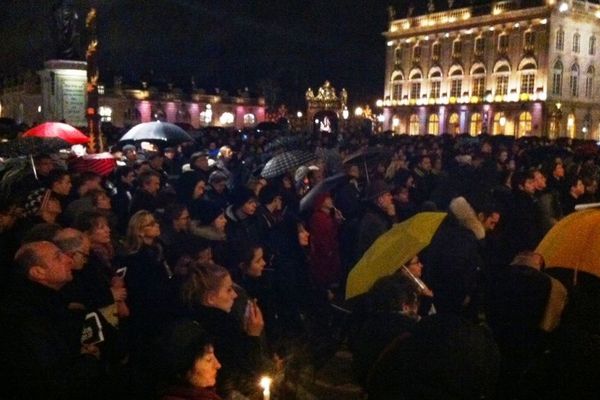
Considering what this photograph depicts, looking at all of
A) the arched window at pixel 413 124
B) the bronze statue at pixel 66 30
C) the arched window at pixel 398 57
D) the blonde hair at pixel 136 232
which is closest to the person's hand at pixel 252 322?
the blonde hair at pixel 136 232

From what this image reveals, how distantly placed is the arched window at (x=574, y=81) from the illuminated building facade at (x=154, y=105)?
114 feet

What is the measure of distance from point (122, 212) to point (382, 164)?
183 inches

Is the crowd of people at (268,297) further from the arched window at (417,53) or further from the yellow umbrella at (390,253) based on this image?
the arched window at (417,53)

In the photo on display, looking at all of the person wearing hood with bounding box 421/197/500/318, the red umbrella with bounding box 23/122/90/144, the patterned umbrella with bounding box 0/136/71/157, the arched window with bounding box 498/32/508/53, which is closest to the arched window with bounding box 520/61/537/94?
the arched window with bounding box 498/32/508/53

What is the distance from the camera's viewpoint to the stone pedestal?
77.5 ft

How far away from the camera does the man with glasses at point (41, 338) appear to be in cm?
300

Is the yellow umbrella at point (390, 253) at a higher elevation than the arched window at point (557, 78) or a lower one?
lower

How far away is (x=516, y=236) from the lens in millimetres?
7133

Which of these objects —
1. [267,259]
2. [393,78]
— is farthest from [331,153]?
[393,78]

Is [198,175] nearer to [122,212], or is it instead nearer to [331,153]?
[122,212]

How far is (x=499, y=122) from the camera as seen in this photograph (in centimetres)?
6347

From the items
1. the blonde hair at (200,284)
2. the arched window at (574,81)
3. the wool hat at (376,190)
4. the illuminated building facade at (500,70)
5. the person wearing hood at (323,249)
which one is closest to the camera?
the blonde hair at (200,284)

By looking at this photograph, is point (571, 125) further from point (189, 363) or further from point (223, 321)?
point (189, 363)

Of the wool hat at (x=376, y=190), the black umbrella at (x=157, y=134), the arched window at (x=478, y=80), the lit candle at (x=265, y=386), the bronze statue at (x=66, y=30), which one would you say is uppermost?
the arched window at (x=478, y=80)
